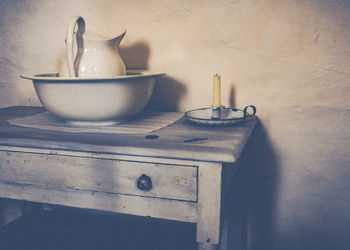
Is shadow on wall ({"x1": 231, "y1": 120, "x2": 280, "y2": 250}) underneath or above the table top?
underneath

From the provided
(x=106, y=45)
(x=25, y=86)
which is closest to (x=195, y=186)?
(x=106, y=45)

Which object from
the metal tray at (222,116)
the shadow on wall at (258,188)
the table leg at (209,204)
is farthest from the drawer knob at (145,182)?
the shadow on wall at (258,188)

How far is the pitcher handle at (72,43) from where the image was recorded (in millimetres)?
746

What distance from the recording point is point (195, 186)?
618mm

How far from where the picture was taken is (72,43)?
29.4 inches

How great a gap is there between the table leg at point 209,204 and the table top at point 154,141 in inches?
1.0

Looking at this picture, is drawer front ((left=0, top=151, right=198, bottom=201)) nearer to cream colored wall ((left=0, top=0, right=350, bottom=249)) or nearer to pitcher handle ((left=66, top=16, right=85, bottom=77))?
pitcher handle ((left=66, top=16, right=85, bottom=77))

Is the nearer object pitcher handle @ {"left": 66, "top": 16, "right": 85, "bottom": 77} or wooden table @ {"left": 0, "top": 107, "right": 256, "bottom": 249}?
wooden table @ {"left": 0, "top": 107, "right": 256, "bottom": 249}

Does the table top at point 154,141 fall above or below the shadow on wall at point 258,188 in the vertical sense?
above

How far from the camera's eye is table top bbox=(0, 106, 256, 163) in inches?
23.8

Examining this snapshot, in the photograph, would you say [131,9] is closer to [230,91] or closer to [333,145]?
[230,91]

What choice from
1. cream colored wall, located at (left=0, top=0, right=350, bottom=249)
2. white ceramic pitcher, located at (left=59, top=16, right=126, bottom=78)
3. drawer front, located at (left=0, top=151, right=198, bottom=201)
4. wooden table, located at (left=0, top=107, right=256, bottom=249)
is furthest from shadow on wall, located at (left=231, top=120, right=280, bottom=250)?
white ceramic pitcher, located at (left=59, top=16, right=126, bottom=78)

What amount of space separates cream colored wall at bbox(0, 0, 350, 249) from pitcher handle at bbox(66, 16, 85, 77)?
Answer: 0.85 feet

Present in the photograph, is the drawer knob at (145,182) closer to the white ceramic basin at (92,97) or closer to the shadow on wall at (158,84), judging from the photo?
the white ceramic basin at (92,97)
